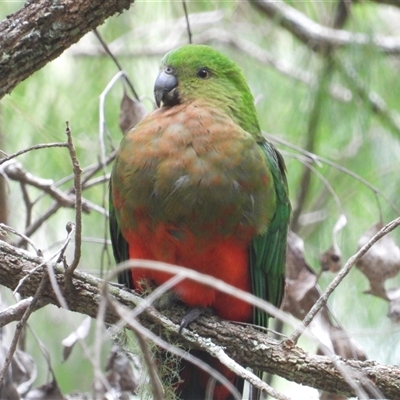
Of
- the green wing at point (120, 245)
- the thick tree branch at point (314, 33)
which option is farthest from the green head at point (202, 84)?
the thick tree branch at point (314, 33)

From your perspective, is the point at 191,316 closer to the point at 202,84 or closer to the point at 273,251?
the point at 273,251

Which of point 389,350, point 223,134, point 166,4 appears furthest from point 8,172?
point 389,350

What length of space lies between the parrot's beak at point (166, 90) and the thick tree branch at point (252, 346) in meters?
0.94

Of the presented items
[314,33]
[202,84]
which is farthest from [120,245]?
[314,33]

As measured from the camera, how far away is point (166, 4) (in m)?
4.32

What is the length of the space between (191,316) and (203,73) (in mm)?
1074

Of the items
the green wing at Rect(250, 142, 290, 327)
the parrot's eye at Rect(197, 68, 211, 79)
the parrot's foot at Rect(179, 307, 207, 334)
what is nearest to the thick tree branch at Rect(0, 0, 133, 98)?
the parrot's eye at Rect(197, 68, 211, 79)

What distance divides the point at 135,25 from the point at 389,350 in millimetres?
2452

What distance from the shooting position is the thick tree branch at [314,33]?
3855mm

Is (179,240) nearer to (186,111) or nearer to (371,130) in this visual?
(186,111)

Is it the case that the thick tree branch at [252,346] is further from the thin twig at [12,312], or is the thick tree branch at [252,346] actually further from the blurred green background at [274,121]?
the blurred green background at [274,121]

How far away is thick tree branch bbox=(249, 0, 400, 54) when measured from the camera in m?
3.86

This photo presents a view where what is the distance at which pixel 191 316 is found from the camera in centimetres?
274

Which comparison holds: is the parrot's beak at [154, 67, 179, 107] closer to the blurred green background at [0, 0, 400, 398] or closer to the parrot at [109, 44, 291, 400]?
the parrot at [109, 44, 291, 400]
